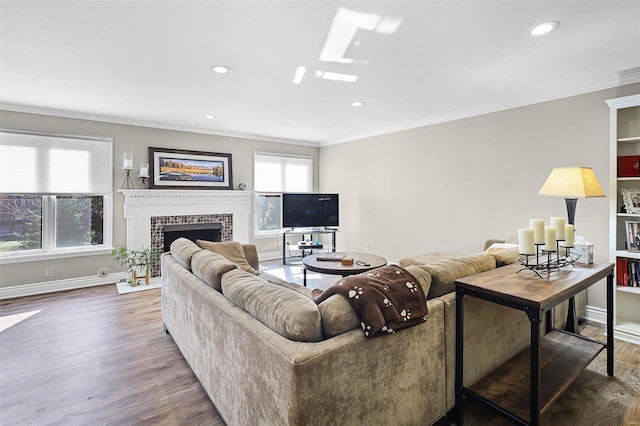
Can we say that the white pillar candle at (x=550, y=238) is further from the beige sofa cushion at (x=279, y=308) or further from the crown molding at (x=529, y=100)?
the crown molding at (x=529, y=100)

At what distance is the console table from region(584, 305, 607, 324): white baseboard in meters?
1.24

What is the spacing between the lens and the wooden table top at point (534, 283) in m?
1.53

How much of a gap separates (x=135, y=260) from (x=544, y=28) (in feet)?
17.4

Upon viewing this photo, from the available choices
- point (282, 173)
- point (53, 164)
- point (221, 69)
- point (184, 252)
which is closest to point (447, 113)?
point (221, 69)

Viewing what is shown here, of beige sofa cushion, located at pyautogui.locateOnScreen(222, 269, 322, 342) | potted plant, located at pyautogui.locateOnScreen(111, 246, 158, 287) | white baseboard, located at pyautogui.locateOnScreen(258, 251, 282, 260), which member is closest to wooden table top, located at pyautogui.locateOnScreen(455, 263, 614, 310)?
beige sofa cushion, located at pyautogui.locateOnScreen(222, 269, 322, 342)

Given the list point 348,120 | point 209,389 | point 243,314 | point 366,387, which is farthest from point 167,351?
point 348,120

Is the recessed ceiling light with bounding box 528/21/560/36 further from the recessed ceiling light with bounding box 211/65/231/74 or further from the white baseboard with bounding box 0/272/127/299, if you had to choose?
the white baseboard with bounding box 0/272/127/299

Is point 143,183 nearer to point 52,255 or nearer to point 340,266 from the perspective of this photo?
point 52,255

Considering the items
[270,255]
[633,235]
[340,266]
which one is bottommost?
[270,255]

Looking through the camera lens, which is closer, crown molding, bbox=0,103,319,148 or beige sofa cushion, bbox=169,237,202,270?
beige sofa cushion, bbox=169,237,202,270

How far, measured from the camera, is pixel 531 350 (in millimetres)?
1445

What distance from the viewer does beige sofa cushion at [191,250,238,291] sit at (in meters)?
1.94

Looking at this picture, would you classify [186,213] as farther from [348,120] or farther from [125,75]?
[348,120]

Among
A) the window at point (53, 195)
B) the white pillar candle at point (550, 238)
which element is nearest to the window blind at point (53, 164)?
the window at point (53, 195)
